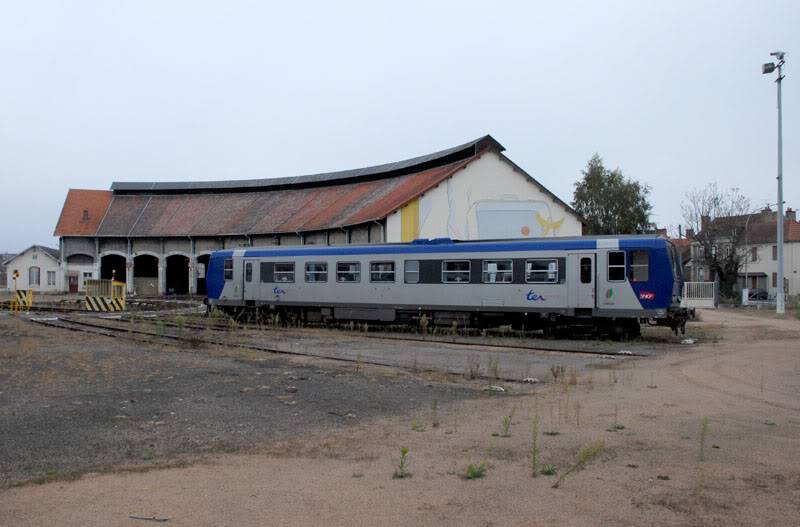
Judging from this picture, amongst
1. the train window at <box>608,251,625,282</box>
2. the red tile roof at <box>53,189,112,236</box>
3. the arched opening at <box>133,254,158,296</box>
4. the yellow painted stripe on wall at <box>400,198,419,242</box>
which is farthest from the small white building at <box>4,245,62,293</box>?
the train window at <box>608,251,625,282</box>

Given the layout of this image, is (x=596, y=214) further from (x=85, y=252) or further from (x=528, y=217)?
(x=85, y=252)

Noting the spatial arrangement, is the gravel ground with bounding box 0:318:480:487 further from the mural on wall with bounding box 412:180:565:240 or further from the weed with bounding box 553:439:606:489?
the mural on wall with bounding box 412:180:565:240

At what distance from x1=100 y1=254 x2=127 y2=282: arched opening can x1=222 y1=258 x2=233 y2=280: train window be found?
32194 millimetres

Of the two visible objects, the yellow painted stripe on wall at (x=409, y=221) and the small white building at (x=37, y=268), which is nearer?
Result: the yellow painted stripe on wall at (x=409, y=221)

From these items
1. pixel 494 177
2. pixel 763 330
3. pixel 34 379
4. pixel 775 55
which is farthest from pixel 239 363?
pixel 775 55

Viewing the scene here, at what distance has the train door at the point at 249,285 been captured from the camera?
25.1m

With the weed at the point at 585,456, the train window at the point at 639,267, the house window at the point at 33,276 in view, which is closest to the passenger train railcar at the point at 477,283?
the train window at the point at 639,267

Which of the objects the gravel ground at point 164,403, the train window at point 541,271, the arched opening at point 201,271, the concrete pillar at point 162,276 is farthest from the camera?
the concrete pillar at point 162,276

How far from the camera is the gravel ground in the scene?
6320mm

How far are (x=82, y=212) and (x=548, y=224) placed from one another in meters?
38.5

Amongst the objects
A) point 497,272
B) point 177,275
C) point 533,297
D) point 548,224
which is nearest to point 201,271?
point 177,275

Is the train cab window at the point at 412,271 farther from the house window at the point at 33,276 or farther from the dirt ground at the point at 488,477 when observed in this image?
the house window at the point at 33,276

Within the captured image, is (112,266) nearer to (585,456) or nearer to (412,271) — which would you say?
(412,271)

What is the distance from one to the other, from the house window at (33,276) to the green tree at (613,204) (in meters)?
48.9
